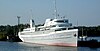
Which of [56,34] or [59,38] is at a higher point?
[56,34]

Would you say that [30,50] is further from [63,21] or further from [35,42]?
[35,42]

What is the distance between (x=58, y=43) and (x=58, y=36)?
2.01 m

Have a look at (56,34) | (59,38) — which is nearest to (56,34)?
(56,34)

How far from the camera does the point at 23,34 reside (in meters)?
148

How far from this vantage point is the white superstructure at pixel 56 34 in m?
109

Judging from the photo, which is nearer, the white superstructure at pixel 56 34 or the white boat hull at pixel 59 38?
the white boat hull at pixel 59 38

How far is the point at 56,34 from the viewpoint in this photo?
113812mm

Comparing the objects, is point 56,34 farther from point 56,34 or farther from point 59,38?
point 59,38

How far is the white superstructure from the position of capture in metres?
109

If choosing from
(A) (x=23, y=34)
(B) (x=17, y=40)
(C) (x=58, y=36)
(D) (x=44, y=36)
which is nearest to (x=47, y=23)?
(D) (x=44, y=36)

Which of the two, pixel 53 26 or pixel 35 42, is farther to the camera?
pixel 35 42

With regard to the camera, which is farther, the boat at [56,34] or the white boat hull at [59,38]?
the boat at [56,34]

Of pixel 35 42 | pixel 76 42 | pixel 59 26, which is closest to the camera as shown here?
pixel 76 42

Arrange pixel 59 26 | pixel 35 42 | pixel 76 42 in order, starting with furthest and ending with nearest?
pixel 35 42
pixel 59 26
pixel 76 42
